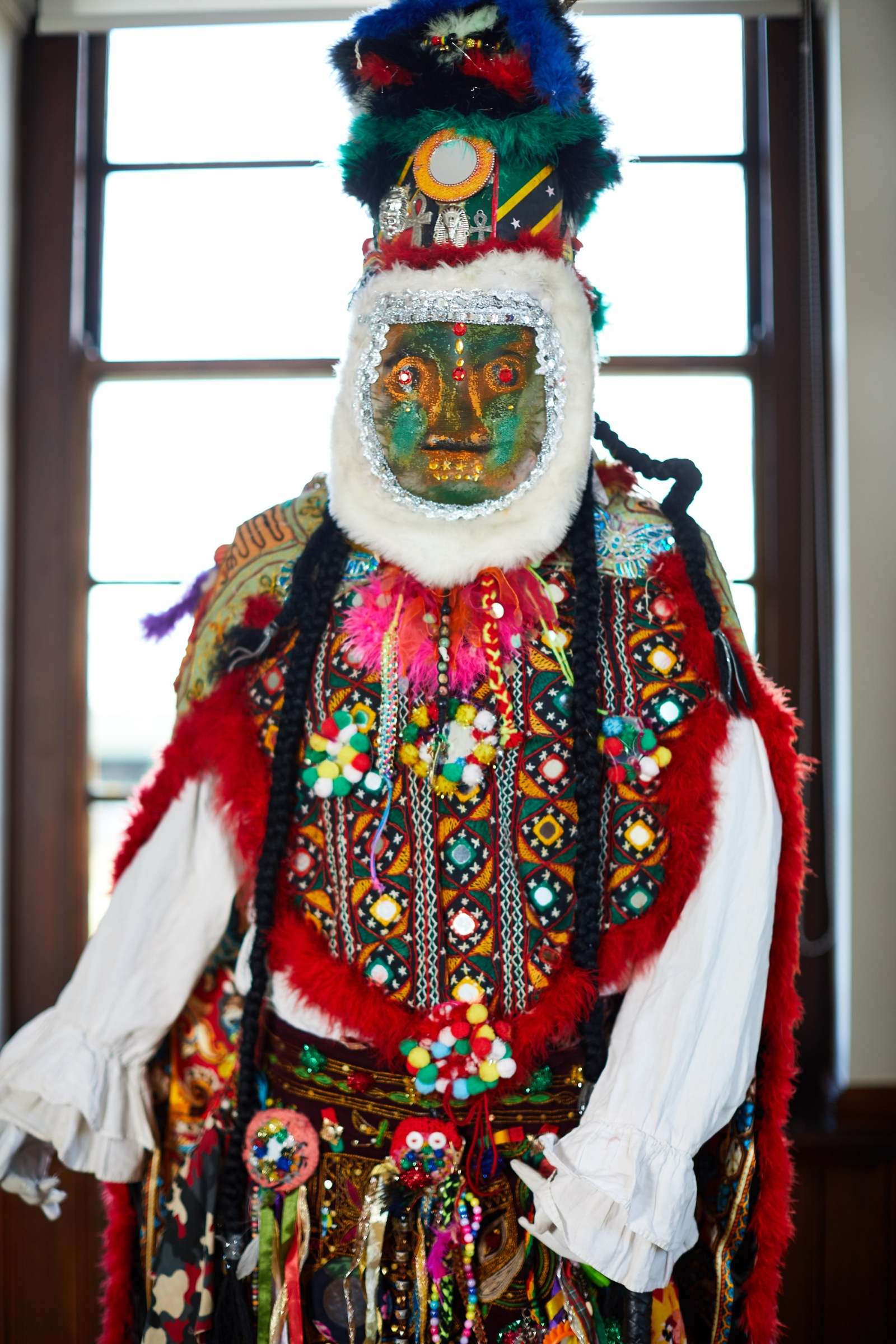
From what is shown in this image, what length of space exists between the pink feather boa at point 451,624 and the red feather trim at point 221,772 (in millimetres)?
162

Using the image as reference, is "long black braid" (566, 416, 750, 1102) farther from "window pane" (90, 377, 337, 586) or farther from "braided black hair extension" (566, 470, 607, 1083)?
"window pane" (90, 377, 337, 586)

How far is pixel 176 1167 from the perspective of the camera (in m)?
1.18

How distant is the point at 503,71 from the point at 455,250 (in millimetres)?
200

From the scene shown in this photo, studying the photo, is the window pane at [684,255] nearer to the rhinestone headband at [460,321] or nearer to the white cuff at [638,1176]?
the rhinestone headband at [460,321]

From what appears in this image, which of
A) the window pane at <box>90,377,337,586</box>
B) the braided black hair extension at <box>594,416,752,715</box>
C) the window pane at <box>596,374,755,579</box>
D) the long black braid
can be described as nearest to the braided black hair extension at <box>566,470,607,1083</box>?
the long black braid

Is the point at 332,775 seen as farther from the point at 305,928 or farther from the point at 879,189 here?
the point at 879,189

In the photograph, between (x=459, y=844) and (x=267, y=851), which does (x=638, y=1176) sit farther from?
(x=267, y=851)

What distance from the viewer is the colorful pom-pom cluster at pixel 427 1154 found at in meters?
1.05

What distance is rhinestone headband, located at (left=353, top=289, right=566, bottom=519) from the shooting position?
1053mm

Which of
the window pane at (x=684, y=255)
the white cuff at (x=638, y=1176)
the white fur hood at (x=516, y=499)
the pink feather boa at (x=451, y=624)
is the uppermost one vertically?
the window pane at (x=684, y=255)

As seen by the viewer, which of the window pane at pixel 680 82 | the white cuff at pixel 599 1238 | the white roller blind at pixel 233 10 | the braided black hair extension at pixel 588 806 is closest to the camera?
the white cuff at pixel 599 1238

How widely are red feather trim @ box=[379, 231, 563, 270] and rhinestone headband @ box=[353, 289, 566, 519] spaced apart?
36 mm

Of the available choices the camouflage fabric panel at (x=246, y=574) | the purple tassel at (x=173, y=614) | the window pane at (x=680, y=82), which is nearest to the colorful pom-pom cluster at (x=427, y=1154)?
the camouflage fabric panel at (x=246, y=574)

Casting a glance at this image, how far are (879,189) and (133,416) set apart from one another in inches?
56.3
